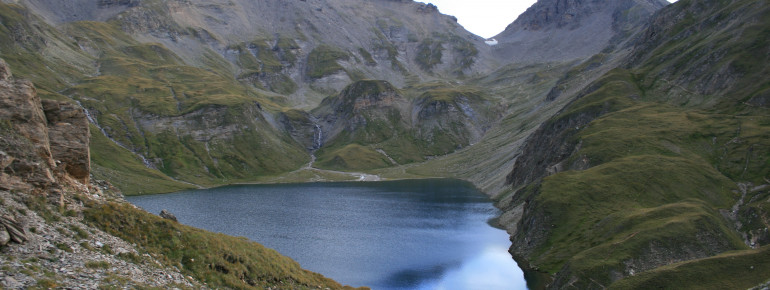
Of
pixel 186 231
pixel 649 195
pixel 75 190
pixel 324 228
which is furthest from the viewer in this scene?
pixel 324 228

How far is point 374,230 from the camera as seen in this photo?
106 m

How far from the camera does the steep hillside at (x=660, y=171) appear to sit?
6131 centimetres

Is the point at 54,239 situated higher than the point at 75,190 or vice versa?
the point at 75,190

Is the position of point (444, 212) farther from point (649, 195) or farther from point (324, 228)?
point (649, 195)

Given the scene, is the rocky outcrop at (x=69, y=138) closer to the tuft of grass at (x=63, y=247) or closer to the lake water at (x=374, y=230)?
the tuft of grass at (x=63, y=247)

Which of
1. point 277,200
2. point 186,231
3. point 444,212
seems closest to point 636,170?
point 444,212

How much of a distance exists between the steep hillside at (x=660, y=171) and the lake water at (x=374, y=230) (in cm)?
916

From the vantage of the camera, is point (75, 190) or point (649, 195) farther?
point (649, 195)

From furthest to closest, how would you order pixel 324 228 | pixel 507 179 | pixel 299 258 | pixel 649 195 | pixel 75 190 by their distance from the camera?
pixel 507 179 < pixel 324 228 < pixel 649 195 < pixel 299 258 < pixel 75 190

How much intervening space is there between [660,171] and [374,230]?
6191 cm

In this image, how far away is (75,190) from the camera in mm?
30734

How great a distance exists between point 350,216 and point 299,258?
4497 centimetres

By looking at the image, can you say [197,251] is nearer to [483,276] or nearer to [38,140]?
[38,140]

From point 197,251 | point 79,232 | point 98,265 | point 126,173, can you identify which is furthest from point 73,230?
point 126,173
